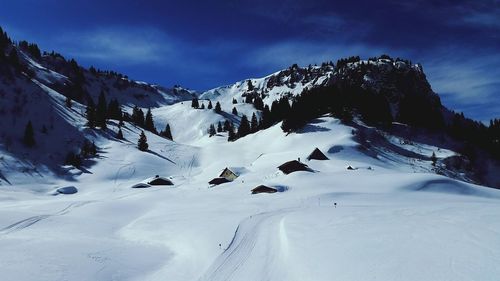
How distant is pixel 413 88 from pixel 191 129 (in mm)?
96409

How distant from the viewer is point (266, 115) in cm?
12281

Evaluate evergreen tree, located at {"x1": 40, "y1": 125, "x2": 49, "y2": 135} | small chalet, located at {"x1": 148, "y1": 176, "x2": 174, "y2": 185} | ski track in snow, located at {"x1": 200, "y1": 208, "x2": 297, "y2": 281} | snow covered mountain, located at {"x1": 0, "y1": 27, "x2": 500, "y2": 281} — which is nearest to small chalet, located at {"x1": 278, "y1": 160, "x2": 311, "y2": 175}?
snow covered mountain, located at {"x1": 0, "y1": 27, "x2": 500, "y2": 281}

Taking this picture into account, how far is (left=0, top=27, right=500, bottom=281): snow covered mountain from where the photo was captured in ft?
55.2

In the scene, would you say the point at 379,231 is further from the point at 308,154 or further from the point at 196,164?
the point at 196,164

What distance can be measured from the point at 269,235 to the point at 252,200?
2205cm

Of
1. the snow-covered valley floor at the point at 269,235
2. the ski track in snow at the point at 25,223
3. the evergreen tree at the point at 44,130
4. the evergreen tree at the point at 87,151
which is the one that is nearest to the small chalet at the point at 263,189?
the snow-covered valley floor at the point at 269,235

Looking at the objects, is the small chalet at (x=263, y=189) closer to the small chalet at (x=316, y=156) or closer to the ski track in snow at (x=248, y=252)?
the ski track in snow at (x=248, y=252)

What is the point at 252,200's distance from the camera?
46.0m

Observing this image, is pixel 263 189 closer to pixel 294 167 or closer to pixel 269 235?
pixel 294 167

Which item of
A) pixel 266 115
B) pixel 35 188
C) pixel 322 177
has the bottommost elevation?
pixel 35 188

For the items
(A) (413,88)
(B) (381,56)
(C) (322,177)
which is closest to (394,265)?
(C) (322,177)

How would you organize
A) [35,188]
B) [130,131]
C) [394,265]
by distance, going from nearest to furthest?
[394,265] < [35,188] < [130,131]

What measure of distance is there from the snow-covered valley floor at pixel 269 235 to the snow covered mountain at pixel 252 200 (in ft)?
0.35

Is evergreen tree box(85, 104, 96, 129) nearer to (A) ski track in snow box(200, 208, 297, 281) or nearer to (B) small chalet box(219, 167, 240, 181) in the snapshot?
(B) small chalet box(219, 167, 240, 181)
